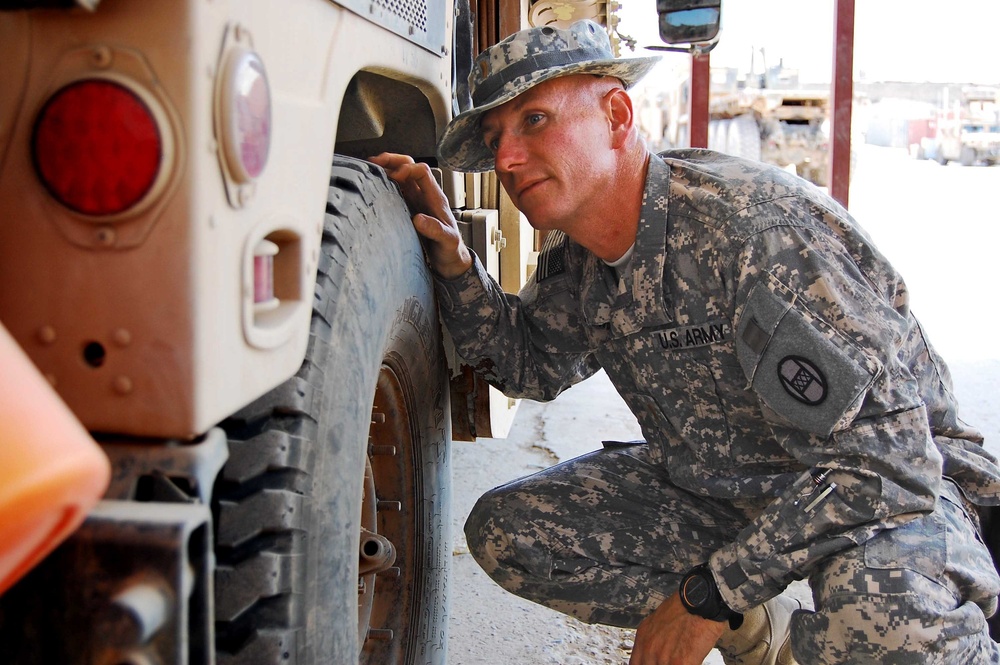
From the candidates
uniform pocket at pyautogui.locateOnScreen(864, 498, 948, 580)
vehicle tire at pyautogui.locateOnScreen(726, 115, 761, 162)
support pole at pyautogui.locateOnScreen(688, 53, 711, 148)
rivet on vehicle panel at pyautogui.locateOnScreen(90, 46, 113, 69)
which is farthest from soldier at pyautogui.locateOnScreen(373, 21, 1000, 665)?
vehicle tire at pyautogui.locateOnScreen(726, 115, 761, 162)

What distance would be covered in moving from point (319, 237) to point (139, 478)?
1.19ft

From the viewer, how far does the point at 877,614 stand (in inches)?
59.6

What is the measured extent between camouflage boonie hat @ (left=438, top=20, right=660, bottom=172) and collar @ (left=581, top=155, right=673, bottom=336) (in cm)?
22

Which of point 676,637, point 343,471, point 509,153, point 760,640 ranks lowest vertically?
point 760,640

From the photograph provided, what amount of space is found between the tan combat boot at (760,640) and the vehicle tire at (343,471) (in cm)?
70

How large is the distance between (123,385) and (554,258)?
135 cm

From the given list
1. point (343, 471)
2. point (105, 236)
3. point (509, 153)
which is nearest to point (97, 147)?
point (105, 236)

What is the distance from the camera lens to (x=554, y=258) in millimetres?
2051

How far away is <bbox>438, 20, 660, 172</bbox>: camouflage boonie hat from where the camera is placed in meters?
1.70

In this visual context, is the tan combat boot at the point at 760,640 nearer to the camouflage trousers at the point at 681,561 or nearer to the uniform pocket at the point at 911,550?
the camouflage trousers at the point at 681,561

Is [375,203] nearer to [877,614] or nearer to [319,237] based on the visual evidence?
[319,237]

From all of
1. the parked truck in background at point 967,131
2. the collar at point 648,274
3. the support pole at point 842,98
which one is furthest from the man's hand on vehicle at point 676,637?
the parked truck in background at point 967,131

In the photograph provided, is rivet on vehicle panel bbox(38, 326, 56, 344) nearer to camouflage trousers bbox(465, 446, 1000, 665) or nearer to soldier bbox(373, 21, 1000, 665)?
soldier bbox(373, 21, 1000, 665)

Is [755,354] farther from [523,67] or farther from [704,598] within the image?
[523,67]
